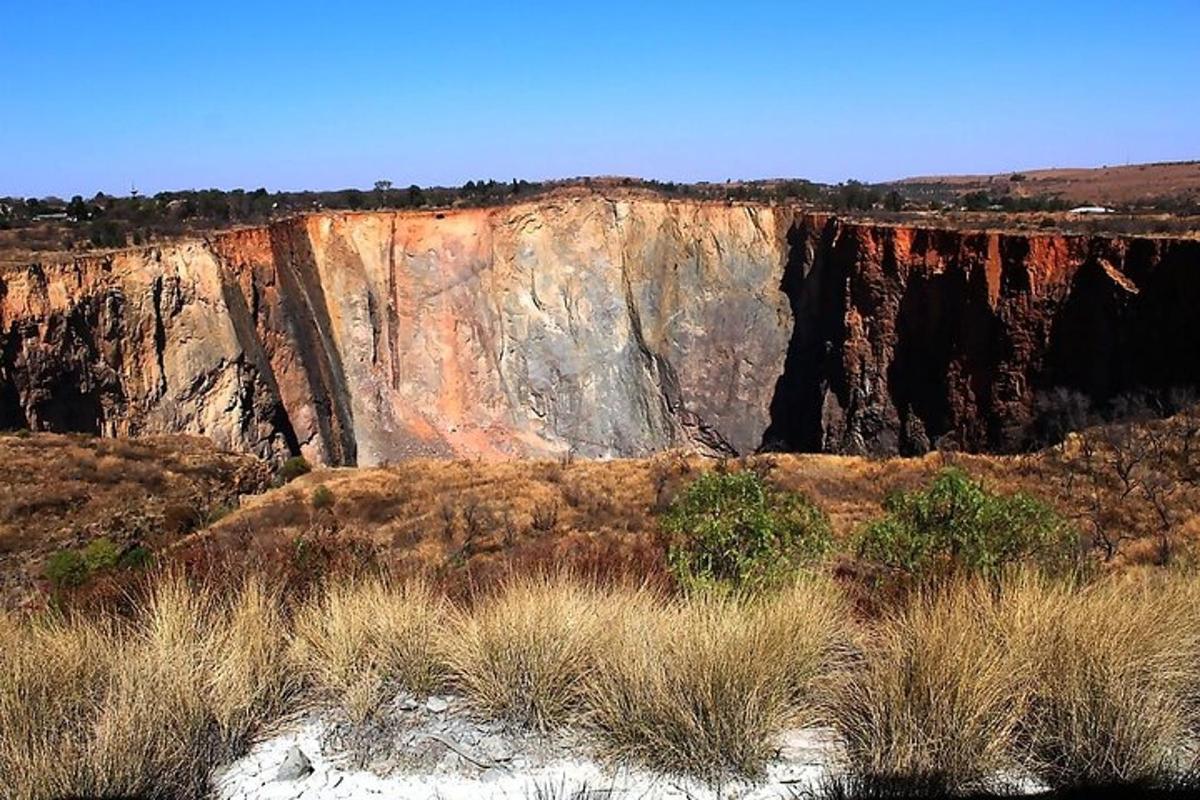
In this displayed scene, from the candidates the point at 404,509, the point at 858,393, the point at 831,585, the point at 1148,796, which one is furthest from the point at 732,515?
the point at 858,393

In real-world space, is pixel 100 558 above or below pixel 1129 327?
below

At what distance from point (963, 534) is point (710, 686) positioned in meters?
4.99

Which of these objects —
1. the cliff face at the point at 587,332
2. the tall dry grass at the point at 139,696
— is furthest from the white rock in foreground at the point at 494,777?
the cliff face at the point at 587,332

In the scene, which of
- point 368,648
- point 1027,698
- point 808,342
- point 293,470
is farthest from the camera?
point 808,342

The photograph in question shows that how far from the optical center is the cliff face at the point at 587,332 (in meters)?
28.0

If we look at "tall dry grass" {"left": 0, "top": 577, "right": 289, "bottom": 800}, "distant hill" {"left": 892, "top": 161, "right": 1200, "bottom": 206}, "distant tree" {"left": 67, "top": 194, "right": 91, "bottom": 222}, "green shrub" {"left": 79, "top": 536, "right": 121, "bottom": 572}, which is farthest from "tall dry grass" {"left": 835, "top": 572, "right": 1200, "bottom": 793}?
"distant hill" {"left": 892, "top": 161, "right": 1200, "bottom": 206}

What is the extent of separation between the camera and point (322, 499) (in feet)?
75.6

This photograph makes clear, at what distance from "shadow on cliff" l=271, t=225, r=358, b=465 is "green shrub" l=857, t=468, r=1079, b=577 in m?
32.1

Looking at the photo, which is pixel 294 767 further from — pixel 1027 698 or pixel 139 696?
pixel 1027 698

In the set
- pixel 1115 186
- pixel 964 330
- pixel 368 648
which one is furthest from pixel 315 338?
pixel 1115 186

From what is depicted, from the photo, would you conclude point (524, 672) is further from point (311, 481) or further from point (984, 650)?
point (311, 481)

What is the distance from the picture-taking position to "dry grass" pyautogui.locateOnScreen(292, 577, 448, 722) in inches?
203

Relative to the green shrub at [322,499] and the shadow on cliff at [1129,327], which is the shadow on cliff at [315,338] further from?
the shadow on cliff at [1129,327]

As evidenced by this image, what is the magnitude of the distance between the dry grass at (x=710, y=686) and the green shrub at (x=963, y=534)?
330 centimetres
